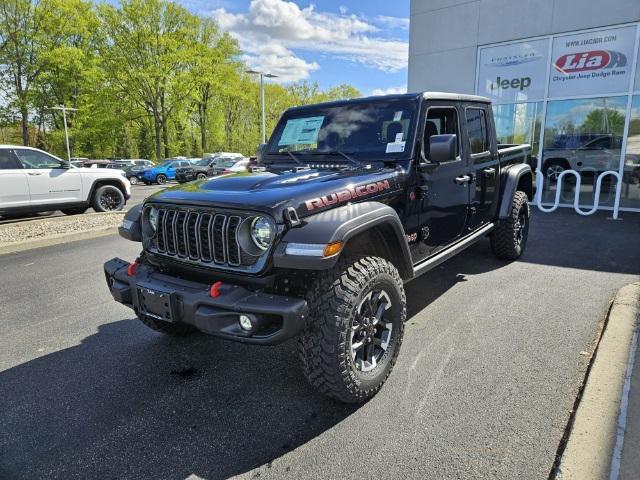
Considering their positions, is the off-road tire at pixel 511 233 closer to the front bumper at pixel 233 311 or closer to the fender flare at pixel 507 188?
the fender flare at pixel 507 188

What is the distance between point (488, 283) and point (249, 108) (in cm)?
5175

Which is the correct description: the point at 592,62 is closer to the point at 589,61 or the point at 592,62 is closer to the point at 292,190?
the point at 589,61

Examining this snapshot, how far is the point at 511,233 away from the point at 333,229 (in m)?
3.77

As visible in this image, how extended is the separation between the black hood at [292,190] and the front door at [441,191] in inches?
15.4

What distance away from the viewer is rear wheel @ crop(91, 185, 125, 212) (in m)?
10.1

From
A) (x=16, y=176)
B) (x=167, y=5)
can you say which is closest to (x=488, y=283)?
(x=16, y=176)

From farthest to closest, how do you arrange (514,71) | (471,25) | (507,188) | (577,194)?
(471,25) < (514,71) < (577,194) < (507,188)

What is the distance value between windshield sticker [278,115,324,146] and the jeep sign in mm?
9099

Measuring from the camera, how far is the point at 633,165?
32.1 ft

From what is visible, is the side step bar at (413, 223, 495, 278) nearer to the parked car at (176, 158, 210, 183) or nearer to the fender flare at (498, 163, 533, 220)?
the fender flare at (498, 163, 533, 220)

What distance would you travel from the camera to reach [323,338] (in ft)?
8.06

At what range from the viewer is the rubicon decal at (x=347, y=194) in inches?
102

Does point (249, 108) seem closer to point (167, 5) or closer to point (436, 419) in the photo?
point (167, 5)

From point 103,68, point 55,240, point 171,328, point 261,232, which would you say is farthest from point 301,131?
point 103,68
